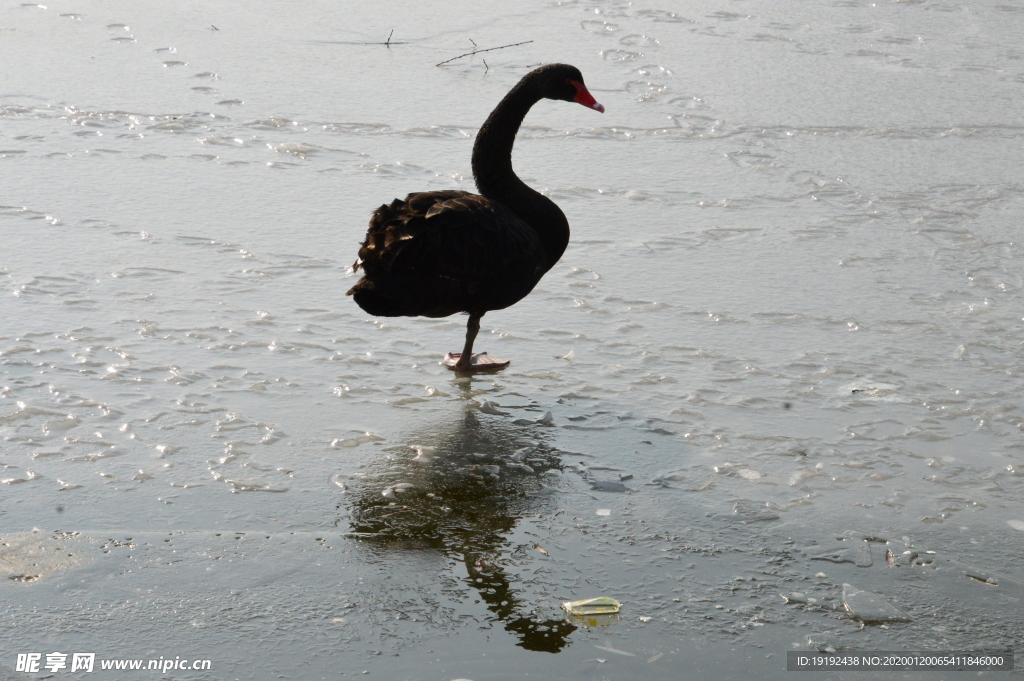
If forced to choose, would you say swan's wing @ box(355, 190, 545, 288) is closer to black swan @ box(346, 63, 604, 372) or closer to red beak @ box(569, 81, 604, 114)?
black swan @ box(346, 63, 604, 372)

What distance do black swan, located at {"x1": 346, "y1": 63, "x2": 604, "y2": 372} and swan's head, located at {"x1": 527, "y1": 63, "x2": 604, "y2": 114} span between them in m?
0.65

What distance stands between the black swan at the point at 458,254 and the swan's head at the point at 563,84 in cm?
65

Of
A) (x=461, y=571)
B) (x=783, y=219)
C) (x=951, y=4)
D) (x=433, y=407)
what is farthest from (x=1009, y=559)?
(x=951, y=4)

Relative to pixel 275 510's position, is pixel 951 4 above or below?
above

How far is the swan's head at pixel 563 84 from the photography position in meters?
5.32

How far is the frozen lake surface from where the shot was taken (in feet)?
10.1

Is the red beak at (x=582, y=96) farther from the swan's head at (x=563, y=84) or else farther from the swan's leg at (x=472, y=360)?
the swan's leg at (x=472, y=360)

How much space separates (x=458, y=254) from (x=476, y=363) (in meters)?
0.51

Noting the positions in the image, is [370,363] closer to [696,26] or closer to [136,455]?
[136,455]

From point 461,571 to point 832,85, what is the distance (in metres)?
6.70

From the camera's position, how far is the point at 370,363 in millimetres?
4695
